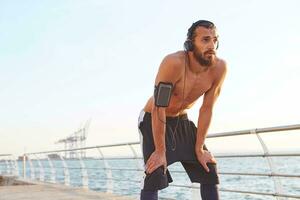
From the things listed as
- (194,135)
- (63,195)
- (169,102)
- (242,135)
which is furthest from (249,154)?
(63,195)

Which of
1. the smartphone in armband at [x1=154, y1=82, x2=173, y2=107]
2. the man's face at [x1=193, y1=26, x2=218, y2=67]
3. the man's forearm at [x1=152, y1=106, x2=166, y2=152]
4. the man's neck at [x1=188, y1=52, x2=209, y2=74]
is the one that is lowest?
the man's forearm at [x1=152, y1=106, x2=166, y2=152]

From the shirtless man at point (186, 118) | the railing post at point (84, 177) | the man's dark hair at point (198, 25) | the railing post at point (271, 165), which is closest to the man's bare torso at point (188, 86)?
the shirtless man at point (186, 118)

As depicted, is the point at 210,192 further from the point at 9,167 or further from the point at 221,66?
the point at 9,167

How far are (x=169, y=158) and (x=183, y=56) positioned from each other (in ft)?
1.90

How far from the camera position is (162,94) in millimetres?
2553

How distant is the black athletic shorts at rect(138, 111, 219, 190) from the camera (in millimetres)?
2689

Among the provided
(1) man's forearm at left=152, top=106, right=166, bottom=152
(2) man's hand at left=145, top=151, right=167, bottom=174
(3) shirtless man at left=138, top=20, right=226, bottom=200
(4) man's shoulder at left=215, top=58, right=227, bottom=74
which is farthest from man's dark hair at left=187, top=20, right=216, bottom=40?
(2) man's hand at left=145, top=151, right=167, bottom=174

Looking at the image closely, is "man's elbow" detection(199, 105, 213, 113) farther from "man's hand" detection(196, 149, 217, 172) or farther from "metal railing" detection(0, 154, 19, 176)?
"metal railing" detection(0, 154, 19, 176)

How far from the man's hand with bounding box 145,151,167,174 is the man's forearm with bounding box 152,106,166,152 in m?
0.03

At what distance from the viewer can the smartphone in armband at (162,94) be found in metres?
2.54

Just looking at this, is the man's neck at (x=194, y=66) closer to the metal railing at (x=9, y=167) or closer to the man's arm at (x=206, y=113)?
the man's arm at (x=206, y=113)

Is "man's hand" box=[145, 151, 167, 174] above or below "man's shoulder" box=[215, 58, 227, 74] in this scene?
below

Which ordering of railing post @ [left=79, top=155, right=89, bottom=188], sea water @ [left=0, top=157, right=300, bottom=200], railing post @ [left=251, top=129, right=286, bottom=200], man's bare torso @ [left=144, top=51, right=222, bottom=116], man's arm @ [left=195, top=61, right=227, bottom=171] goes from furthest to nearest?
railing post @ [left=79, top=155, right=89, bottom=188]
sea water @ [left=0, top=157, right=300, bottom=200]
railing post @ [left=251, top=129, right=286, bottom=200]
man's arm @ [left=195, top=61, right=227, bottom=171]
man's bare torso @ [left=144, top=51, right=222, bottom=116]

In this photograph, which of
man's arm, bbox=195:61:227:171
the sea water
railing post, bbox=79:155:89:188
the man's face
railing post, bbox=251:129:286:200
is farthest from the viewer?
railing post, bbox=79:155:89:188
